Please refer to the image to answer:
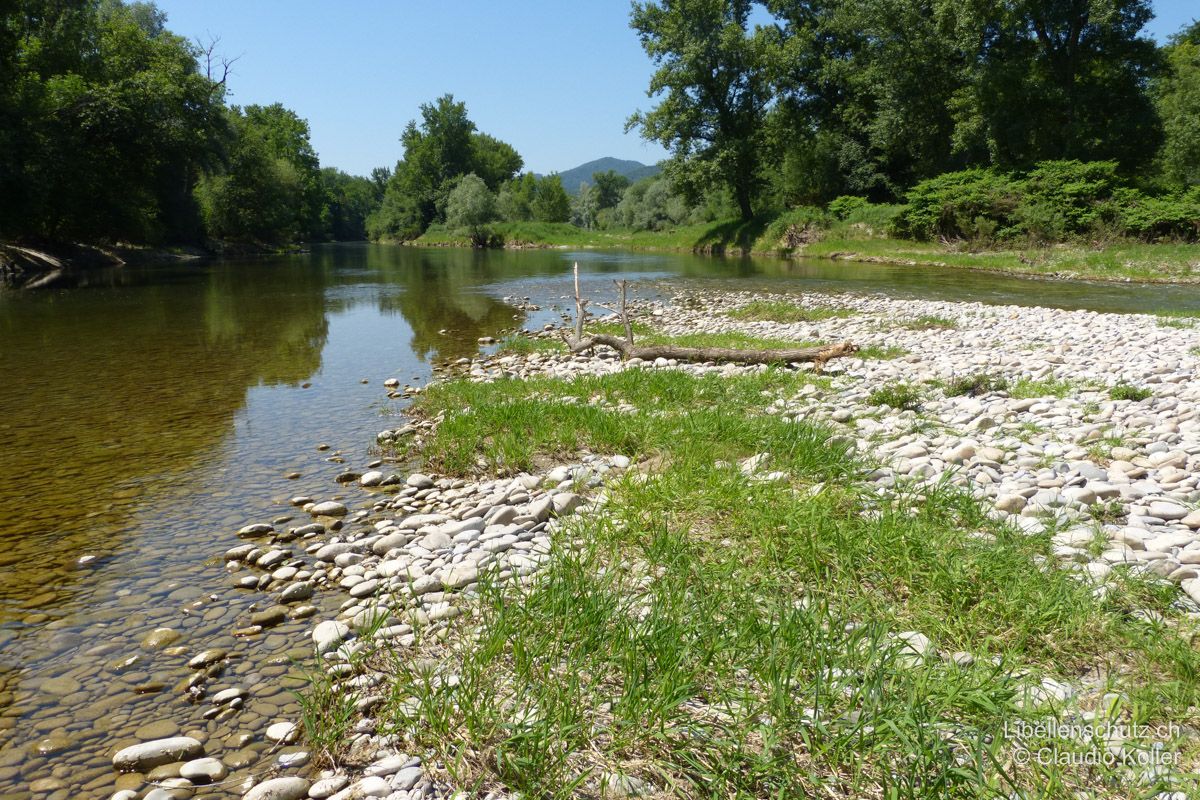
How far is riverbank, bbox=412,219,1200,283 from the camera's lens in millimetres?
24406

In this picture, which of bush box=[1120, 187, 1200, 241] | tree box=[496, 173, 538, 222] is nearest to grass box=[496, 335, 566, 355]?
bush box=[1120, 187, 1200, 241]

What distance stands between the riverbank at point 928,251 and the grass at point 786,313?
1453 cm

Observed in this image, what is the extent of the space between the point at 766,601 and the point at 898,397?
4.96 metres

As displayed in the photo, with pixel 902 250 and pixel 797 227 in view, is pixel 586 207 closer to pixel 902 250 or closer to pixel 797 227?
pixel 797 227

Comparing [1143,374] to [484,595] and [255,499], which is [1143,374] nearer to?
[484,595]

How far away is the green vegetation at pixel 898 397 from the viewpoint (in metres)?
7.86

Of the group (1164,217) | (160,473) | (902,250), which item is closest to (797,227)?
(902,250)

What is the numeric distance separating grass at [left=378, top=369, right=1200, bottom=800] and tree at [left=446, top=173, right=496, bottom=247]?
81.6m

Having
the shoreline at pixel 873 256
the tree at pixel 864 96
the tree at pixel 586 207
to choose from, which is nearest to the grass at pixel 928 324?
the shoreline at pixel 873 256

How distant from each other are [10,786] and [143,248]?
180 feet


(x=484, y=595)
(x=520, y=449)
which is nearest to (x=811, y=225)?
(x=520, y=449)

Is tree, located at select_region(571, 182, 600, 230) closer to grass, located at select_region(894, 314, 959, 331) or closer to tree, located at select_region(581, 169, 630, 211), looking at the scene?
tree, located at select_region(581, 169, 630, 211)

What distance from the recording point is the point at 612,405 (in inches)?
348

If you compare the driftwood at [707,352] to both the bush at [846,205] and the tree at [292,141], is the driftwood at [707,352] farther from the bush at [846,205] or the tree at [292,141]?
the tree at [292,141]
